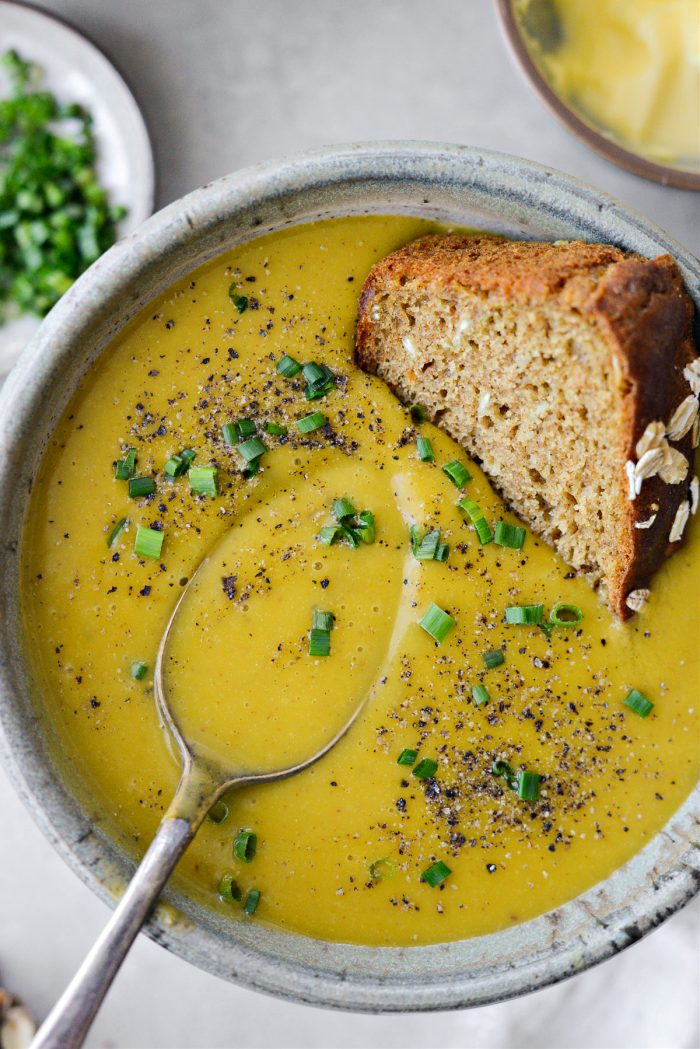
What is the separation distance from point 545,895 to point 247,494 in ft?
2.59

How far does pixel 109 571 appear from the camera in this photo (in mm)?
1523

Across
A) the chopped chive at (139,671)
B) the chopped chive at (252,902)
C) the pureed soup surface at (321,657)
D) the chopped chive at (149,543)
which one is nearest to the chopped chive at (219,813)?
the pureed soup surface at (321,657)

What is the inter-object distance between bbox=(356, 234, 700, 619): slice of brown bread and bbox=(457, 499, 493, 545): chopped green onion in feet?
0.32

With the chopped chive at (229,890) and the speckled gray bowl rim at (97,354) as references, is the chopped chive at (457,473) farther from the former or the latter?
the chopped chive at (229,890)

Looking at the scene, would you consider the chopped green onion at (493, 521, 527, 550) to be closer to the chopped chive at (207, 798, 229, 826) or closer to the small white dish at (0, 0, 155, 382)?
the chopped chive at (207, 798, 229, 826)

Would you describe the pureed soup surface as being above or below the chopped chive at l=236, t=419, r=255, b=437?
below

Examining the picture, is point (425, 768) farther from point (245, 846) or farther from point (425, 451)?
point (425, 451)

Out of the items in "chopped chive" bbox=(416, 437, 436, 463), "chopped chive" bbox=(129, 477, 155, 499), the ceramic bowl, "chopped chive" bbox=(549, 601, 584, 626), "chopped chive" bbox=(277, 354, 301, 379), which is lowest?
"chopped chive" bbox=(549, 601, 584, 626)

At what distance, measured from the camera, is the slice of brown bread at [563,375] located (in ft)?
4.46

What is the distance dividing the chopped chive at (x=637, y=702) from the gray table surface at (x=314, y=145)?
2.68ft

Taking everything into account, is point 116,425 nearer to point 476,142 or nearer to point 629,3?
point 476,142

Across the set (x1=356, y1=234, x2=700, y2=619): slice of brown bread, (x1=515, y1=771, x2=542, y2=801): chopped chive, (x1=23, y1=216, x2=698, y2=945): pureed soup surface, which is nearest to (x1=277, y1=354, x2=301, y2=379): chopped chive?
(x1=23, y1=216, x2=698, y2=945): pureed soup surface

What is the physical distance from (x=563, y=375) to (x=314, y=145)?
0.99 meters

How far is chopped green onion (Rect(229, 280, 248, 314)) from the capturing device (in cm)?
156
